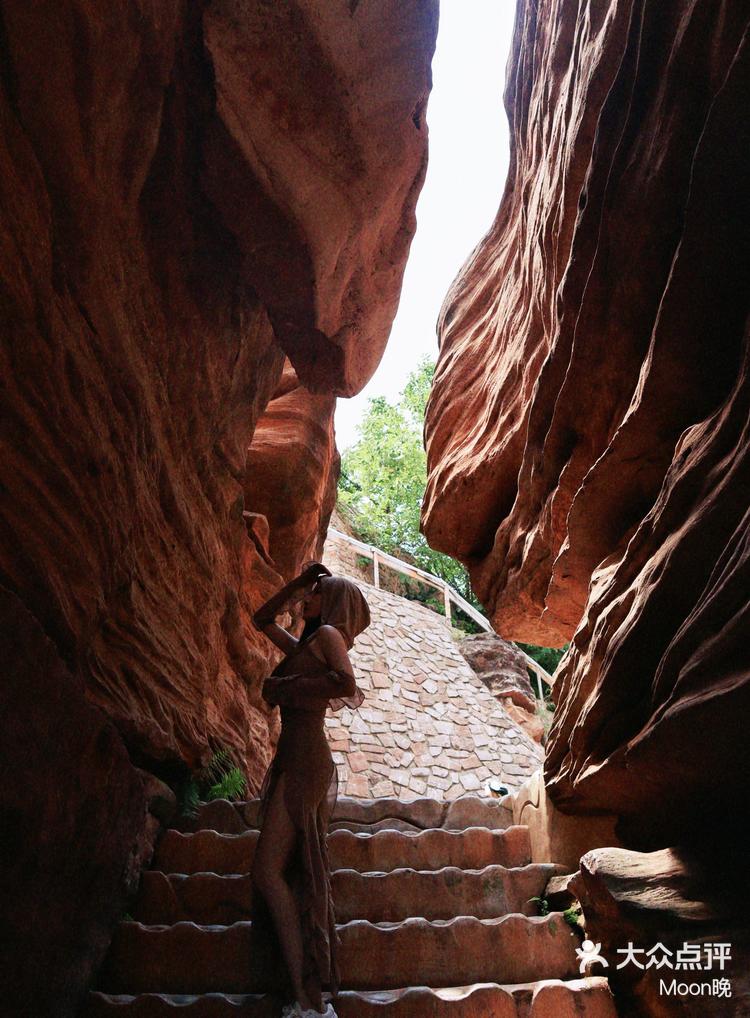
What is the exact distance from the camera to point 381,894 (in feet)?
12.5

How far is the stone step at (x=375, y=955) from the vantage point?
318 cm

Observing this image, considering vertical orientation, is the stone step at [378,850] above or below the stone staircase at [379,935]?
above

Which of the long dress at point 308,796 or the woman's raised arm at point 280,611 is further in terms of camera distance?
the woman's raised arm at point 280,611

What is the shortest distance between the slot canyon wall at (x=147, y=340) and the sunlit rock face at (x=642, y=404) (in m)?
1.37

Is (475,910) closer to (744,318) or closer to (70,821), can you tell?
(70,821)

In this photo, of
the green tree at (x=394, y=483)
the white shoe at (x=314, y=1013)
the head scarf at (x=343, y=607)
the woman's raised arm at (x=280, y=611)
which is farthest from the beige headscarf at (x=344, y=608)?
the green tree at (x=394, y=483)

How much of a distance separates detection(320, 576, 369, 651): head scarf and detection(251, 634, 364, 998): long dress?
0.19 m

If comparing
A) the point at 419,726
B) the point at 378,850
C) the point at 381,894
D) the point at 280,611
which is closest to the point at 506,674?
the point at 419,726

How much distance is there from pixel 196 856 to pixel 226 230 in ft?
13.3

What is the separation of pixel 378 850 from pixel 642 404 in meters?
2.89
